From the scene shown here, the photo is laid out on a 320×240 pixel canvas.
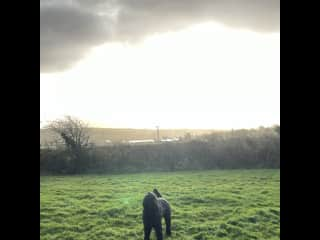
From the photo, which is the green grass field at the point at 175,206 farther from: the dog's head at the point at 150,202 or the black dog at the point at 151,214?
the dog's head at the point at 150,202

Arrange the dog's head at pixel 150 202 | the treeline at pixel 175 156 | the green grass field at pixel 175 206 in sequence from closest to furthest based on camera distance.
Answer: the dog's head at pixel 150 202
the green grass field at pixel 175 206
the treeline at pixel 175 156

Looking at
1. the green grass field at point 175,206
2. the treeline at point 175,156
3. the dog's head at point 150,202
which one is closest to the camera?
the dog's head at point 150,202

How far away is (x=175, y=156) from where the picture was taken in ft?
66.8

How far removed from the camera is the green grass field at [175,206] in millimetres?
8359

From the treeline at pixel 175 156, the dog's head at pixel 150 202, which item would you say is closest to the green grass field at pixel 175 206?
the dog's head at pixel 150 202

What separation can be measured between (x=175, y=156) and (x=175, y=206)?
947 cm

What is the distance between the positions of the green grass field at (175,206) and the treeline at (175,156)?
2.87 meters

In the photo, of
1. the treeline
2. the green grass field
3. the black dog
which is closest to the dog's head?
the black dog

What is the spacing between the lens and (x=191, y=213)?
986 centimetres
